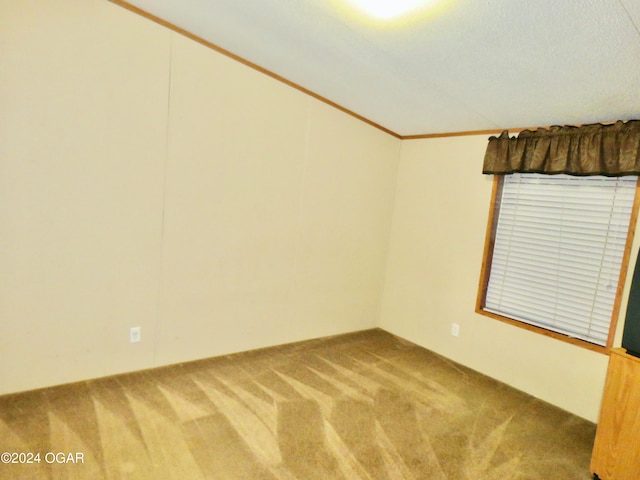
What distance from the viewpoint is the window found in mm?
2668

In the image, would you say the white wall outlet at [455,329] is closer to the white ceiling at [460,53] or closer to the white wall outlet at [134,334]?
the white ceiling at [460,53]

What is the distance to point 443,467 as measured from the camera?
2066 millimetres

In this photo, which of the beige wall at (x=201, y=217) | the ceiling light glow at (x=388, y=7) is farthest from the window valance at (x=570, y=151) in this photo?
the ceiling light glow at (x=388, y=7)

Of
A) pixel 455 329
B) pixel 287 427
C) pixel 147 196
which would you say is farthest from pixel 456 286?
pixel 147 196

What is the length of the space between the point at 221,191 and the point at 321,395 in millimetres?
1761

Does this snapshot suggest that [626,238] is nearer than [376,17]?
No

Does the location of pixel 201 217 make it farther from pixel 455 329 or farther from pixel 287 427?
pixel 455 329

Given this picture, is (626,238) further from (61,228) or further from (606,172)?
(61,228)

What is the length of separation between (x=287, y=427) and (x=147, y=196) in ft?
6.07

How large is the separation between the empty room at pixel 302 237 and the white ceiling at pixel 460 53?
0.02 meters

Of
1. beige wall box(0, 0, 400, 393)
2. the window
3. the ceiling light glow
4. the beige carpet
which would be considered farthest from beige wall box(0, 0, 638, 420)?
the ceiling light glow

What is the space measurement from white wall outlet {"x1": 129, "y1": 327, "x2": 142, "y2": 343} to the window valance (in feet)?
10.3

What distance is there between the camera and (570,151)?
2.73 metres

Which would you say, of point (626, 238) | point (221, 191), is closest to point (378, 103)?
point (221, 191)
